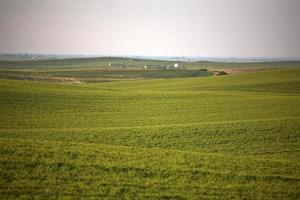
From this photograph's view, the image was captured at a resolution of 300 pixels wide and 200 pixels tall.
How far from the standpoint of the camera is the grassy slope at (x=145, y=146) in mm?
13883

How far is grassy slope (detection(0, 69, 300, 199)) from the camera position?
13.9m

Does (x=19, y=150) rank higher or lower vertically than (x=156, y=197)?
higher

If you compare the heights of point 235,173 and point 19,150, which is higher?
point 19,150

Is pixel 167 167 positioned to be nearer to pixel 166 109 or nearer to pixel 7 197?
pixel 7 197

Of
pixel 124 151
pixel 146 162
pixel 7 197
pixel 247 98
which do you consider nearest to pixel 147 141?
pixel 124 151

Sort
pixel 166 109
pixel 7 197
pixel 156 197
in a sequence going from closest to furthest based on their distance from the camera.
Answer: pixel 7 197 → pixel 156 197 → pixel 166 109

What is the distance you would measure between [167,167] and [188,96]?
83.7 feet

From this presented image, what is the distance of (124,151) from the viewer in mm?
17781

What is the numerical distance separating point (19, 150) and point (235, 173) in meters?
9.40

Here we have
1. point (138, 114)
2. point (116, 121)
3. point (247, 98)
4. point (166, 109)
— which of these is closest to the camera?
point (116, 121)

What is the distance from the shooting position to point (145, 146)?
69.8 ft

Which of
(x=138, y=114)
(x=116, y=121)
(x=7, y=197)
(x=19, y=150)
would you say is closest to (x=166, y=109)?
(x=138, y=114)

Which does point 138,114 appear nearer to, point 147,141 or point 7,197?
point 147,141

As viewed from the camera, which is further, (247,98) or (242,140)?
(247,98)
